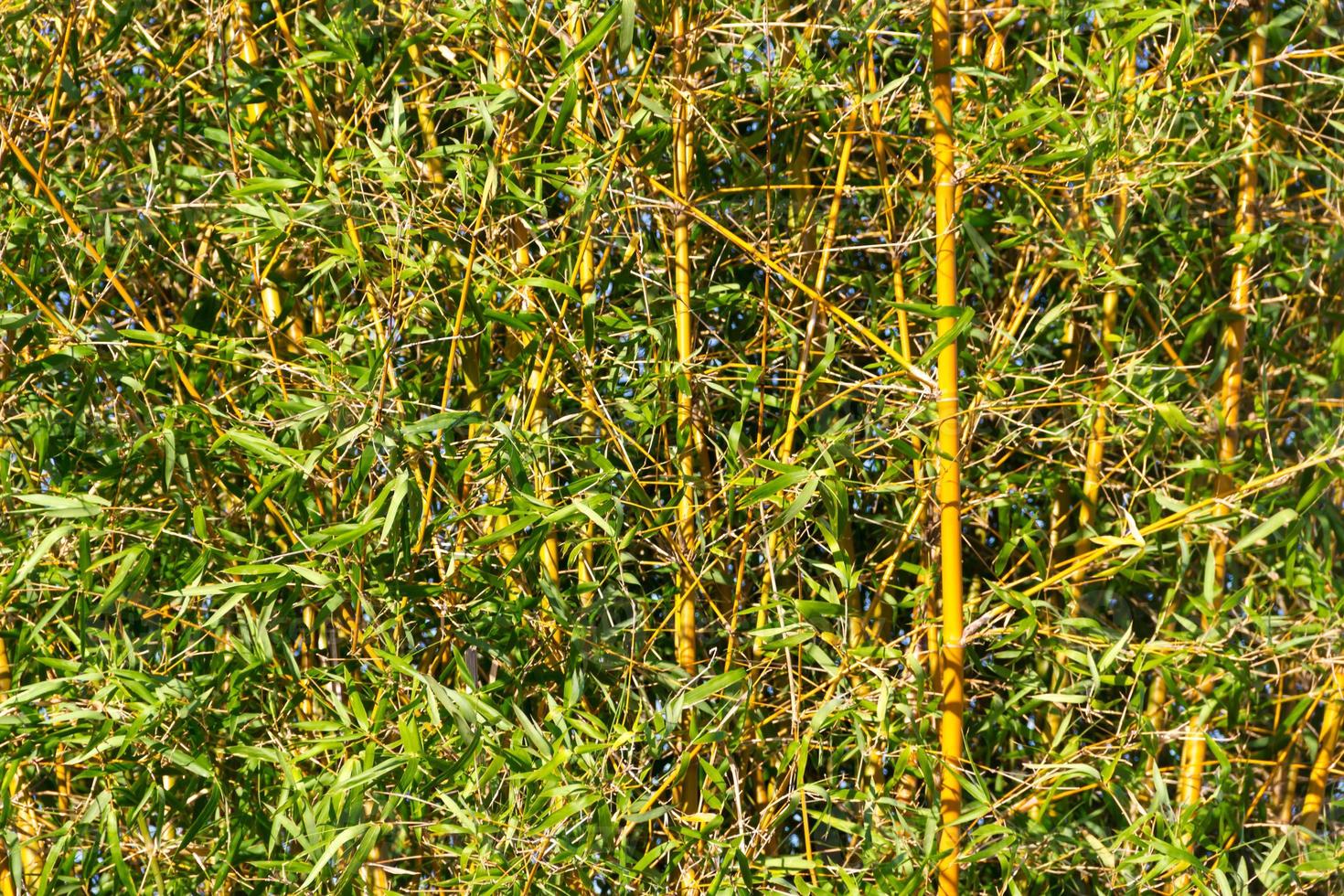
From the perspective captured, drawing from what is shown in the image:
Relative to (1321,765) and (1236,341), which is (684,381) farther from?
(1321,765)

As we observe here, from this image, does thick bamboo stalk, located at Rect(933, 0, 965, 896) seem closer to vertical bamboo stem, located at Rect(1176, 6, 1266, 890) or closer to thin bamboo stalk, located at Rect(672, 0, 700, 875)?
thin bamboo stalk, located at Rect(672, 0, 700, 875)

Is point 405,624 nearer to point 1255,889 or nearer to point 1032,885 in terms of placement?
point 1032,885

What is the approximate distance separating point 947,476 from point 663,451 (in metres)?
0.44

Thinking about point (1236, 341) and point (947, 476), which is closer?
point (947, 476)

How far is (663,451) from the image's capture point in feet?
6.98

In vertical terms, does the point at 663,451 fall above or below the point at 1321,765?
above

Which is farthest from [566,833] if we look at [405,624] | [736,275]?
[736,275]

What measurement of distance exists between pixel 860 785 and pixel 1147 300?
974mm

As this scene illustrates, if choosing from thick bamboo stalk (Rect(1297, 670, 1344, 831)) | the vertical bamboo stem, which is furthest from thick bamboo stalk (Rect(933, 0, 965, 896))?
thick bamboo stalk (Rect(1297, 670, 1344, 831))

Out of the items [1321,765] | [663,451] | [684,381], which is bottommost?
[1321,765]

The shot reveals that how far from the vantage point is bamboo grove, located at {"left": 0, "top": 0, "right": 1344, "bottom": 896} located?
1.88 metres

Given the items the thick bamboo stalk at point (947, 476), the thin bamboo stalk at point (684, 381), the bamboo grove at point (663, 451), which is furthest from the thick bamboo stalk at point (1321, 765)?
the thin bamboo stalk at point (684, 381)

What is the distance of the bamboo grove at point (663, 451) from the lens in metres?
1.88

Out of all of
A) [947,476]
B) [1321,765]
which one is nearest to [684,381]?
[947,476]
